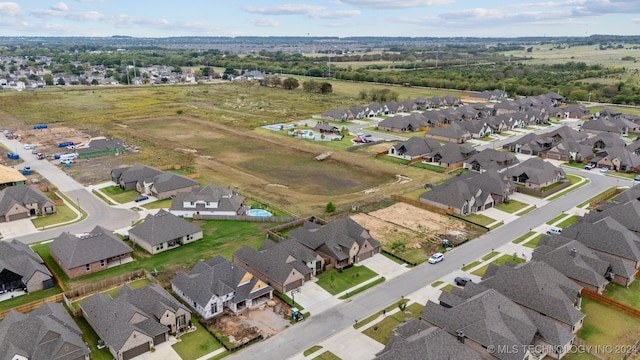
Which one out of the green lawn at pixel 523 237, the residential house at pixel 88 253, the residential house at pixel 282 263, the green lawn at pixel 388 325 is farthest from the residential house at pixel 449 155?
the residential house at pixel 88 253

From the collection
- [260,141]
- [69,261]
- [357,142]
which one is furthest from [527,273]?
[260,141]

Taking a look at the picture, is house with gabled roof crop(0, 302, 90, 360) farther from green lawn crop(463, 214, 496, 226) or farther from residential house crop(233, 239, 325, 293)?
green lawn crop(463, 214, 496, 226)

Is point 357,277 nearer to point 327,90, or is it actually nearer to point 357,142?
point 357,142

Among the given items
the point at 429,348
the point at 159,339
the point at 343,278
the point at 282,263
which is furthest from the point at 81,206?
the point at 429,348

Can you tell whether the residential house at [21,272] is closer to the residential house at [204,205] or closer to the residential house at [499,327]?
the residential house at [204,205]

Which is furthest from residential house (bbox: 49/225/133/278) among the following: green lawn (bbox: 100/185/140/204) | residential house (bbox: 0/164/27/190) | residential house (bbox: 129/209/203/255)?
residential house (bbox: 0/164/27/190)

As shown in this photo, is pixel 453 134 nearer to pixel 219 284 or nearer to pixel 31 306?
pixel 219 284
